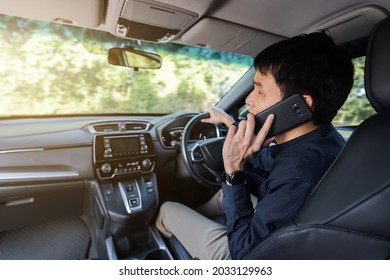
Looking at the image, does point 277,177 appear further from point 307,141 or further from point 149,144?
point 149,144

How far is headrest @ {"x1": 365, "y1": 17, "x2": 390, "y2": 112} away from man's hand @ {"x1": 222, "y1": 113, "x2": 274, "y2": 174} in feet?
1.04

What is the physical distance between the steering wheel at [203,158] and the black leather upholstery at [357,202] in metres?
0.61

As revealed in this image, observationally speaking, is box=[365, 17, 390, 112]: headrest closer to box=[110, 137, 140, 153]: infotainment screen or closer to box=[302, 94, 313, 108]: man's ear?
box=[302, 94, 313, 108]: man's ear

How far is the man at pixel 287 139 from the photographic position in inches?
33.3

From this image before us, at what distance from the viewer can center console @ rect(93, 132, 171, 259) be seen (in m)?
1.42

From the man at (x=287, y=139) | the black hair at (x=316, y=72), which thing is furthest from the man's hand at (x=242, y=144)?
the black hair at (x=316, y=72)

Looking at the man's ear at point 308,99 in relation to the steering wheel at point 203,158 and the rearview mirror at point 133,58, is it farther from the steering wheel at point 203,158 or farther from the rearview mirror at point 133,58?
the rearview mirror at point 133,58

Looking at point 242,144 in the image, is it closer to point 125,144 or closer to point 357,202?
point 357,202

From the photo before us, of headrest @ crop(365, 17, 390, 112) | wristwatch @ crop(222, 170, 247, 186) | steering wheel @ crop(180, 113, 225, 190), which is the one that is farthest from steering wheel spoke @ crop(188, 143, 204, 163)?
headrest @ crop(365, 17, 390, 112)

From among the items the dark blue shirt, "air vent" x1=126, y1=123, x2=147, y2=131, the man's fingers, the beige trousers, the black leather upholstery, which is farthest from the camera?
"air vent" x1=126, y1=123, x2=147, y2=131

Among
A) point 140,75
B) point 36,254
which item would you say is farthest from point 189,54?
Answer: point 36,254

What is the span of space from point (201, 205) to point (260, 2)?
1041mm

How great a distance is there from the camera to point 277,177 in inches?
34.6

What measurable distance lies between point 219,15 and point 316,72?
0.53 m
